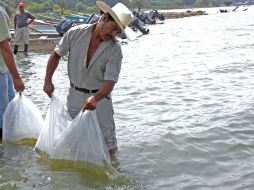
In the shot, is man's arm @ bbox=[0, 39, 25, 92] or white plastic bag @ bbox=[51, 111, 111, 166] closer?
white plastic bag @ bbox=[51, 111, 111, 166]

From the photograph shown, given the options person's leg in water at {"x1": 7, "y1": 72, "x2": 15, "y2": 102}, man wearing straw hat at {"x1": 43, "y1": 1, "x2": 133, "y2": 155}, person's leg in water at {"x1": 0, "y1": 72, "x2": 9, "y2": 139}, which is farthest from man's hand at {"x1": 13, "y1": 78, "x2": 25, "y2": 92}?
man wearing straw hat at {"x1": 43, "y1": 1, "x2": 133, "y2": 155}

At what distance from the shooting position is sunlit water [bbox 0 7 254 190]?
4566 mm

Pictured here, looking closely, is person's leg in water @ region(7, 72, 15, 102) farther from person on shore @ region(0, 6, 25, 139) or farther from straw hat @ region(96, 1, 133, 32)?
straw hat @ region(96, 1, 133, 32)

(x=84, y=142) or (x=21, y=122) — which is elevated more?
(x=84, y=142)

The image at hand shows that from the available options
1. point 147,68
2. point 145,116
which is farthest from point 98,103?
point 147,68

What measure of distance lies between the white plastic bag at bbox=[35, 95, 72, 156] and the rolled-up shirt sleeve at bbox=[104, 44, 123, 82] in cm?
70

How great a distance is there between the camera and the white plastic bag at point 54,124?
4.51 meters

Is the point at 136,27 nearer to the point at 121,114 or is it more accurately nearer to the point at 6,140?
the point at 121,114

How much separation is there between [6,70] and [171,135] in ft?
7.93

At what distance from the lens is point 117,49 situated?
4.19m

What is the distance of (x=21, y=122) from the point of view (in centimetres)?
528

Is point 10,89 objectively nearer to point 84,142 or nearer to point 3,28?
point 3,28

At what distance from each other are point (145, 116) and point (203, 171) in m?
2.48

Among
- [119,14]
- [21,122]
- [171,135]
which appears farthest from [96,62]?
[171,135]
